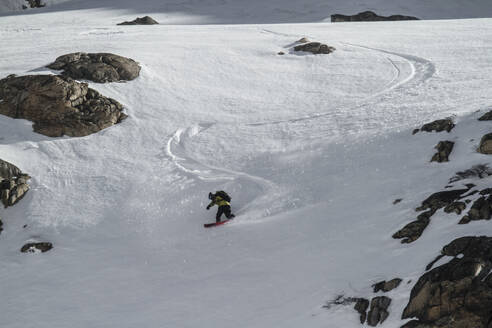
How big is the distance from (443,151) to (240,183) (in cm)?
639

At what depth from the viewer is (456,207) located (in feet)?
30.7

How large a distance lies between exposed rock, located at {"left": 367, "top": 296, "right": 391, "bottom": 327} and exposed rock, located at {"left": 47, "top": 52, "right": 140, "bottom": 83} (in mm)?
16547

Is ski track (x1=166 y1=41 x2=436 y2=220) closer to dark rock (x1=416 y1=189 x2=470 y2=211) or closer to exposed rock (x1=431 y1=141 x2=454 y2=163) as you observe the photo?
dark rock (x1=416 y1=189 x2=470 y2=211)

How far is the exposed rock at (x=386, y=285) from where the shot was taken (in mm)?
8172

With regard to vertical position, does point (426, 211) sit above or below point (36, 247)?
above

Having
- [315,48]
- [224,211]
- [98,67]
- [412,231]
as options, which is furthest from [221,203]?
[315,48]

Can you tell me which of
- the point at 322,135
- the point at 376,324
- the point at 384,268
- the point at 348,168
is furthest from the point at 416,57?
the point at 376,324

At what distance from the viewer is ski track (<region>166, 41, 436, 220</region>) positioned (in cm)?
1474

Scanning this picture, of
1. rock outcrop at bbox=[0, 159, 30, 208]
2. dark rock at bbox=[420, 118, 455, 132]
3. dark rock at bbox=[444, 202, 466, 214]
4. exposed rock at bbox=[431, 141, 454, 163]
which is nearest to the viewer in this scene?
dark rock at bbox=[444, 202, 466, 214]

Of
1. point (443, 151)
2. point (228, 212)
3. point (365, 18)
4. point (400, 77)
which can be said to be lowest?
point (228, 212)

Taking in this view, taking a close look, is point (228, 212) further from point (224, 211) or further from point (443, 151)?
point (443, 151)

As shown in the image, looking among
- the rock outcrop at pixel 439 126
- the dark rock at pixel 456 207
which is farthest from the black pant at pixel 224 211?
the rock outcrop at pixel 439 126

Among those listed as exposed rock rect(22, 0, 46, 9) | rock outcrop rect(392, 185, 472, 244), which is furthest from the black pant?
exposed rock rect(22, 0, 46, 9)

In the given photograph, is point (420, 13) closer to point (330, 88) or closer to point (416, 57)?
point (416, 57)
